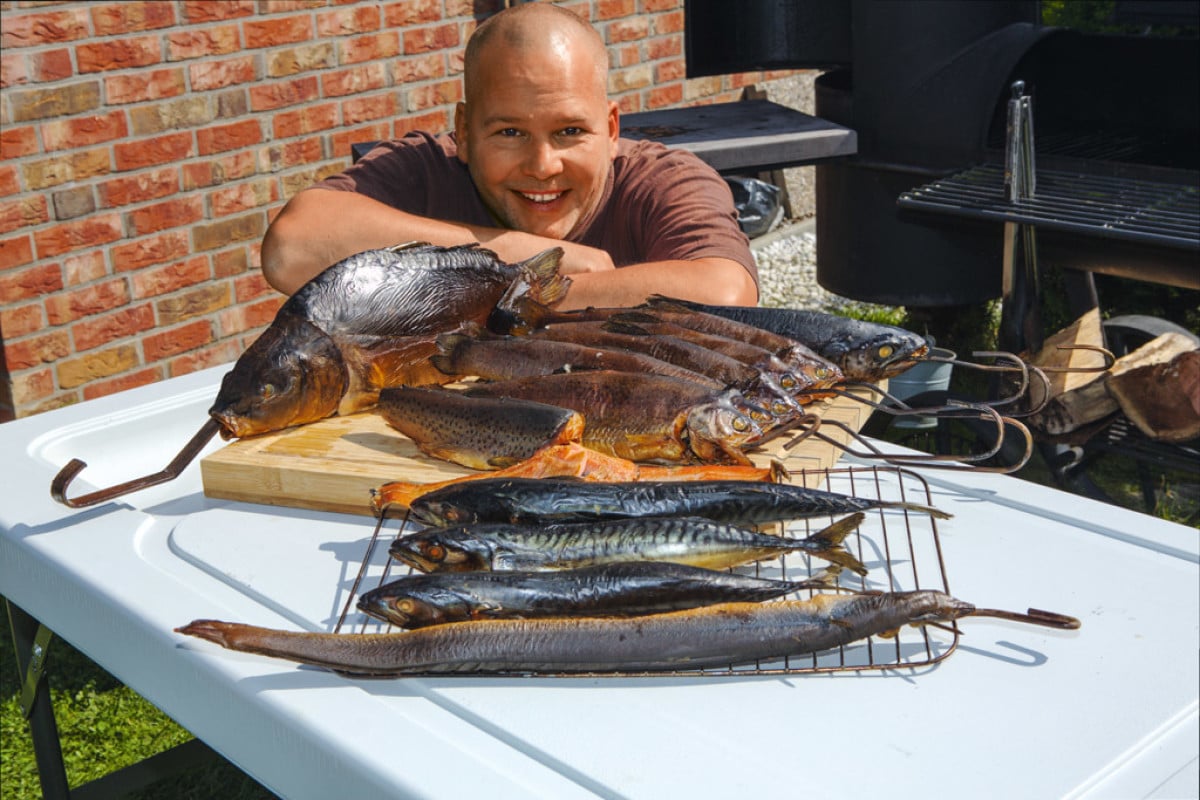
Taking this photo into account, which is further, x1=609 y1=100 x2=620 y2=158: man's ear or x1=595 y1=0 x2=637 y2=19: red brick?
x1=595 y1=0 x2=637 y2=19: red brick

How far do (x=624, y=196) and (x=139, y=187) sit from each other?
8.53ft

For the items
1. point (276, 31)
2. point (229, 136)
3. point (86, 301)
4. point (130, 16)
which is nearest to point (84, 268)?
point (86, 301)

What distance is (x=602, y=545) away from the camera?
1.84 m

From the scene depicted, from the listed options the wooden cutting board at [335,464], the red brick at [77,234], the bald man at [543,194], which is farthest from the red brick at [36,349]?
the wooden cutting board at [335,464]

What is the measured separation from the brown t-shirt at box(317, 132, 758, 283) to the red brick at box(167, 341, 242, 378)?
2118 millimetres

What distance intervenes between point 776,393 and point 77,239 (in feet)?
12.5

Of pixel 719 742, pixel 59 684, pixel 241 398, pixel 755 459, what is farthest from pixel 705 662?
pixel 59 684

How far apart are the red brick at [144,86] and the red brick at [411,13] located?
4.13 feet

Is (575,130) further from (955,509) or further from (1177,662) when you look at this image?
(1177,662)

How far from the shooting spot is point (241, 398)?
240 centimetres

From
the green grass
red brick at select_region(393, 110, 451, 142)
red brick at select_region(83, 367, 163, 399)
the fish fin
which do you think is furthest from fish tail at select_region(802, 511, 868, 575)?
red brick at select_region(393, 110, 451, 142)

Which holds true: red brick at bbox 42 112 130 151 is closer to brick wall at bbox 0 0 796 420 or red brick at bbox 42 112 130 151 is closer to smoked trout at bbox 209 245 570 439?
brick wall at bbox 0 0 796 420

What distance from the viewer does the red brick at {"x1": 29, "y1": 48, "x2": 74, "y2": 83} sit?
184 inches

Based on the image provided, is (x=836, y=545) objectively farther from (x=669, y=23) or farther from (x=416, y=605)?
(x=669, y=23)
